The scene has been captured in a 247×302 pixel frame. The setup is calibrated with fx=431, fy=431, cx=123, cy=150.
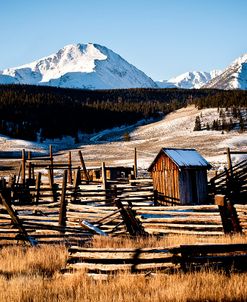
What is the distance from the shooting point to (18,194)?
24078 mm

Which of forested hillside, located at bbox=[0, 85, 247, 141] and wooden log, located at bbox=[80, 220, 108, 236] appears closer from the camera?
wooden log, located at bbox=[80, 220, 108, 236]

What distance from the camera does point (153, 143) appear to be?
95438mm

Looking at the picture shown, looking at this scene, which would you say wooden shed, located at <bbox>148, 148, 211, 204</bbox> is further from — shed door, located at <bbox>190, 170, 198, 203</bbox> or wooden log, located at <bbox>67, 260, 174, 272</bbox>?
wooden log, located at <bbox>67, 260, 174, 272</bbox>

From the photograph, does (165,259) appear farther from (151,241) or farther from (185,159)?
(185,159)

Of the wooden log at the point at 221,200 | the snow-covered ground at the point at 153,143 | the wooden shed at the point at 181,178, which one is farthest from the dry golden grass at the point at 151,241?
the snow-covered ground at the point at 153,143

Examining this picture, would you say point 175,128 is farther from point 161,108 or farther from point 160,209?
point 160,209

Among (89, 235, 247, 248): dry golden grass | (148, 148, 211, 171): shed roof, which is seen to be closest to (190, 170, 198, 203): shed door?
(148, 148, 211, 171): shed roof

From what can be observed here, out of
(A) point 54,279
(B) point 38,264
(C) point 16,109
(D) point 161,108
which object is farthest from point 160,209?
(D) point 161,108

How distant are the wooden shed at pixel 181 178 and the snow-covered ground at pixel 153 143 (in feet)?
82.3

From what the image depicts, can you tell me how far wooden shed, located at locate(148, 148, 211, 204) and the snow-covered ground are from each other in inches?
987

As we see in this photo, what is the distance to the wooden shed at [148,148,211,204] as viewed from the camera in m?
23.7

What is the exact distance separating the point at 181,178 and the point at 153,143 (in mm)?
71841

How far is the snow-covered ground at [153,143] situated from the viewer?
6844cm

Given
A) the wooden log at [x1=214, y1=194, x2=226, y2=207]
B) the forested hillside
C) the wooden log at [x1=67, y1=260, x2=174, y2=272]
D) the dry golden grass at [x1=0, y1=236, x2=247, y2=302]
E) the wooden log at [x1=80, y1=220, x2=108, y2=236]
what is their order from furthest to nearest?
the forested hillside → the wooden log at [x1=80, y1=220, x2=108, y2=236] → the wooden log at [x1=214, y1=194, x2=226, y2=207] → the wooden log at [x1=67, y1=260, x2=174, y2=272] → the dry golden grass at [x1=0, y1=236, x2=247, y2=302]
